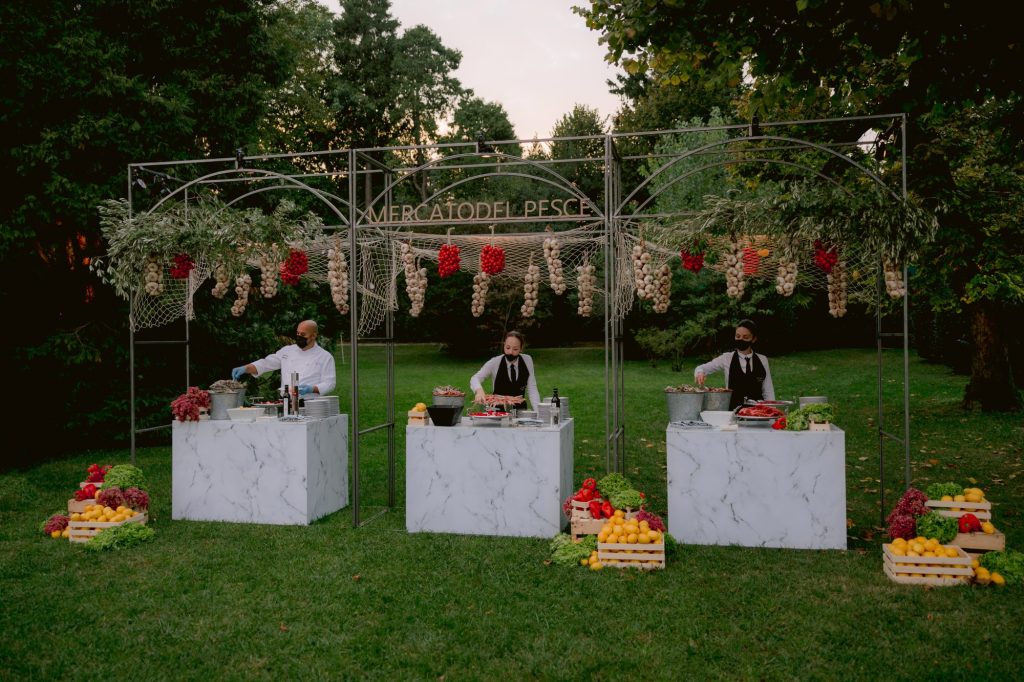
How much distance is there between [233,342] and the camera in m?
12.0

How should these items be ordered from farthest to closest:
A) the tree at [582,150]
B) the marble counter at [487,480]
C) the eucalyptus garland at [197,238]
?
the tree at [582,150] → the eucalyptus garland at [197,238] → the marble counter at [487,480]

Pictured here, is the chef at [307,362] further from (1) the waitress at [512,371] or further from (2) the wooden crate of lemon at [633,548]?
(2) the wooden crate of lemon at [633,548]

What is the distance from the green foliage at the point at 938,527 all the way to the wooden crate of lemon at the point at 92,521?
593 centimetres

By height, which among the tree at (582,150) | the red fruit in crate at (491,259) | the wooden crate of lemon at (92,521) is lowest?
the wooden crate of lemon at (92,521)

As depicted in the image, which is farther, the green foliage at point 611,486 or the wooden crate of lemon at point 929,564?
the green foliage at point 611,486

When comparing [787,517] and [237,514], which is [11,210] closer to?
[237,514]

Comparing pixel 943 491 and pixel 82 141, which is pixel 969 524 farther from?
pixel 82 141

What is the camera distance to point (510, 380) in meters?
7.66

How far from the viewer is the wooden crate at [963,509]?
5.54 meters

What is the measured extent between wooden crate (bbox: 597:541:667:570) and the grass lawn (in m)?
0.12

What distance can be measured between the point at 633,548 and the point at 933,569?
1898 millimetres

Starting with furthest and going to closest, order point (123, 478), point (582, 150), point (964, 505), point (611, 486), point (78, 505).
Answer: point (582, 150), point (123, 478), point (78, 505), point (611, 486), point (964, 505)

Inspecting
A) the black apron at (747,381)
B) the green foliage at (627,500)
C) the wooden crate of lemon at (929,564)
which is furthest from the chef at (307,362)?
the wooden crate of lemon at (929,564)

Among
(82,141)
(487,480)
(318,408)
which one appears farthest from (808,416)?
(82,141)
